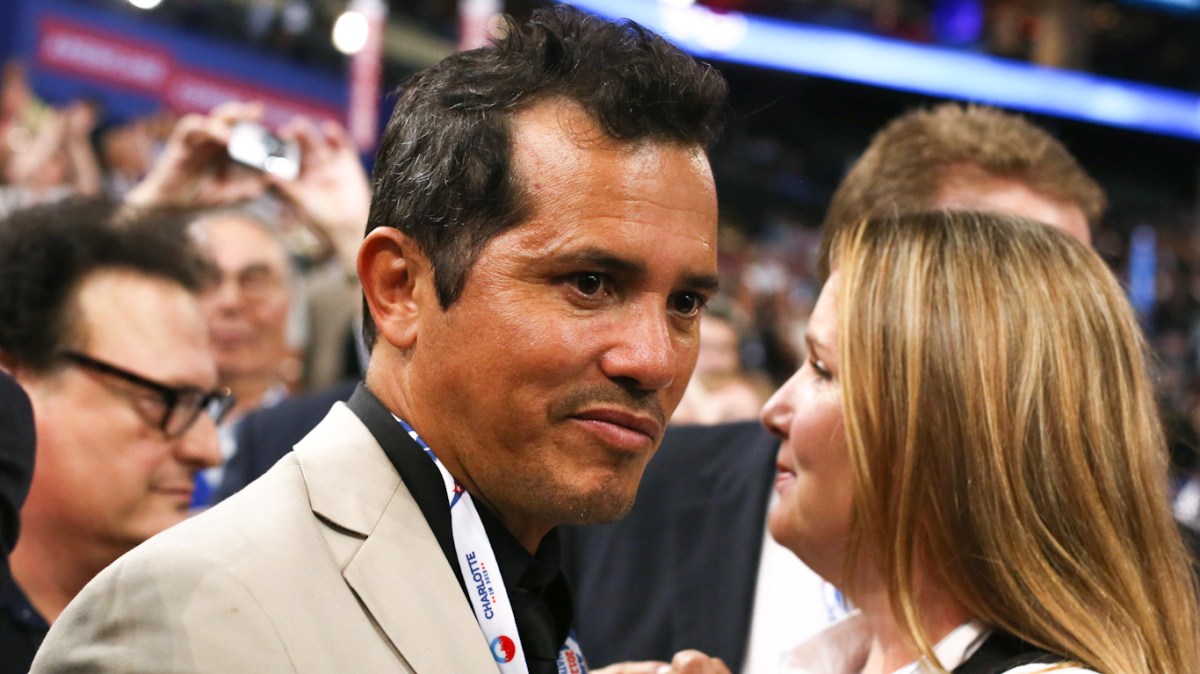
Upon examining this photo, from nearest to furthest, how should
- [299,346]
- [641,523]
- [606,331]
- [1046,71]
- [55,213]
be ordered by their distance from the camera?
[606,331] < [55,213] < [641,523] < [299,346] < [1046,71]

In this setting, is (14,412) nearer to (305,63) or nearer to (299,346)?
(299,346)

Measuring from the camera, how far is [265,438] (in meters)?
3.47

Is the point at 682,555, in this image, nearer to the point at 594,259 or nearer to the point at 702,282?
the point at 702,282

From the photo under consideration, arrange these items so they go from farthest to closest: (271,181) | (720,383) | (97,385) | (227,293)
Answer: (720,383) → (227,293) → (271,181) → (97,385)

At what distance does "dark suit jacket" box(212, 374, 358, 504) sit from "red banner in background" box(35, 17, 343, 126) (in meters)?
6.53

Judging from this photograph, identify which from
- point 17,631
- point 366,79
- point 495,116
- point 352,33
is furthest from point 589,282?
point 352,33

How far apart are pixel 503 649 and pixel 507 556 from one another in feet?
0.55

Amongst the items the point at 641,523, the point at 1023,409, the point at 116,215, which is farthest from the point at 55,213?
the point at 1023,409

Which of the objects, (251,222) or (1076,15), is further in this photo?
(1076,15)

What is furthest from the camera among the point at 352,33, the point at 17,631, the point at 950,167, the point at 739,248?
the point at 739,248

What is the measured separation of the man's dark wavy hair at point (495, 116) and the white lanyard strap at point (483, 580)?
0.91ft

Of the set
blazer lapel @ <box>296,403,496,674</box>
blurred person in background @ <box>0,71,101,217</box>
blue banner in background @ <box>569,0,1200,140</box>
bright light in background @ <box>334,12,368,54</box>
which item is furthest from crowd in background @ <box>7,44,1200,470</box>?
bright light in background @ <box>334,12,368,54</box>

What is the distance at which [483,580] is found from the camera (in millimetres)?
1676

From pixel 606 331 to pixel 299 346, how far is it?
11.8 feet
